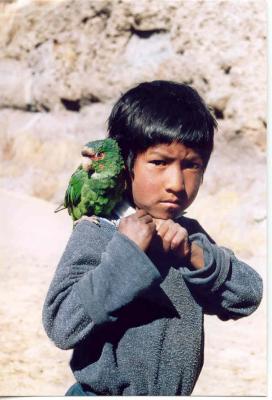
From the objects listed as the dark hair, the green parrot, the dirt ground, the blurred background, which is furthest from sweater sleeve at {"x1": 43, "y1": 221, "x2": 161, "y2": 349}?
the blurred background

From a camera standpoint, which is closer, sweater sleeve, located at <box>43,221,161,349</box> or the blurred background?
sweater sleeve, located at <box>43,221,161,349</box>

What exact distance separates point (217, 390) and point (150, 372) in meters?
1.48

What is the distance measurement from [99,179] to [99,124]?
11.7 ft

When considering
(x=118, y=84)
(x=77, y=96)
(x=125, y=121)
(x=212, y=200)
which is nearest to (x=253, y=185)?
(x=212, y=200)

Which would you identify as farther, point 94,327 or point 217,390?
point 217,390

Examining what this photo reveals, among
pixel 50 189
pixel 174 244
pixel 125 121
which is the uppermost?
pixel 125 121

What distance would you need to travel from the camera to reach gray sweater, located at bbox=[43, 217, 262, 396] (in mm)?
1181

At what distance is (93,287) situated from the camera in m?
1.18

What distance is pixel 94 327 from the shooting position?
1201 mm

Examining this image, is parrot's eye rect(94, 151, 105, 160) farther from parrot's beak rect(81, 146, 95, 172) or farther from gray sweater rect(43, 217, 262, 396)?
gray sweater rect(43, 217, 262, 396)

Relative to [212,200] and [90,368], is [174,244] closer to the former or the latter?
[90,368]

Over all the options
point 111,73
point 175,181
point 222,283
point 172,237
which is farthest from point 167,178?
point 111,73

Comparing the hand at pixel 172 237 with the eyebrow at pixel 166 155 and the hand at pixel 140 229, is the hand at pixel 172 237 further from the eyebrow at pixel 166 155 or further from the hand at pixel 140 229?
the eyebrow at pixel 166 155

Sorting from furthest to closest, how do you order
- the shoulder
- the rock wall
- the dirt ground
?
the rock wall, the dirt ground, the shoulder
